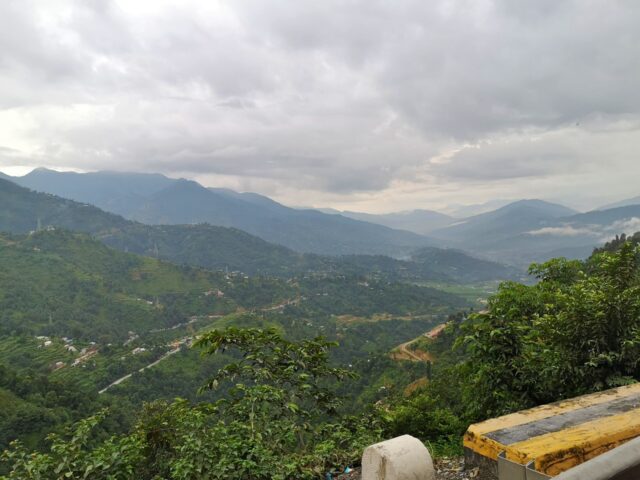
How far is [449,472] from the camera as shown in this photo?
4309 millimetres

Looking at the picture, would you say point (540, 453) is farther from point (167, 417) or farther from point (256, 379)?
point (167, 417)

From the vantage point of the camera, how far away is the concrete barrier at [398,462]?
9.10 feet

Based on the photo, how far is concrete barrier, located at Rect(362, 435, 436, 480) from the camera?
9.10 feet

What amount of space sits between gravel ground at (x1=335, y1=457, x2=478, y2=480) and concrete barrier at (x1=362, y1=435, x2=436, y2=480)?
1033 millimetres

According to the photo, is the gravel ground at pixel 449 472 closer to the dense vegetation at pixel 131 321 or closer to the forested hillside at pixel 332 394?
the forested hillside at pixel 332 394

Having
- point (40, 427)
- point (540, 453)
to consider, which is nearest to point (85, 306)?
point (40, 427)

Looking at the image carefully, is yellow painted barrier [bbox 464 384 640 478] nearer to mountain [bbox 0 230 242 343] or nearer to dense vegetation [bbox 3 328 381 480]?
dense vegetation [bbox 3 328 381 480]

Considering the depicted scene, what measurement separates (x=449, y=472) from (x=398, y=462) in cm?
201

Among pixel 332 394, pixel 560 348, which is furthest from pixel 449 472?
pixel 332 394

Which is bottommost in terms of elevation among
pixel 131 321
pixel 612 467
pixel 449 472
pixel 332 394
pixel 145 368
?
pixel 145 368

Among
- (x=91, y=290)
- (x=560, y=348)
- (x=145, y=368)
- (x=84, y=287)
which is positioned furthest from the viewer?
(x=84, y=287)

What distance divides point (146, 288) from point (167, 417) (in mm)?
133575

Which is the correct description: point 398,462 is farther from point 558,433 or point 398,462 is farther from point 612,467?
point 612,467

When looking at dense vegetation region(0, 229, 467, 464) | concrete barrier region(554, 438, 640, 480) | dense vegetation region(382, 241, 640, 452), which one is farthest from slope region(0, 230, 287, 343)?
concrete barrier region(554, 438, 640, 480)
